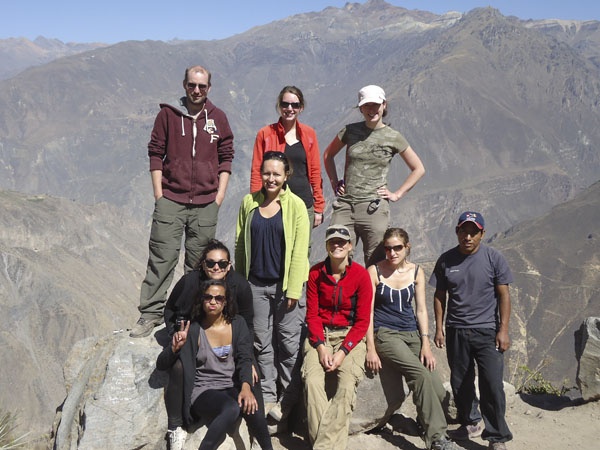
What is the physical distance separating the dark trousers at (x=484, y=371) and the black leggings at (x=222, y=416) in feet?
8.32

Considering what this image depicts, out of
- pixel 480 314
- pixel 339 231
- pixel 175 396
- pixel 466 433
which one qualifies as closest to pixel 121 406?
pixel 175 396

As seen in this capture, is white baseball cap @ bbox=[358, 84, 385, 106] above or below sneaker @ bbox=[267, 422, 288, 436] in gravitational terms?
above

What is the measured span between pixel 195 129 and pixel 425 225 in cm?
18703

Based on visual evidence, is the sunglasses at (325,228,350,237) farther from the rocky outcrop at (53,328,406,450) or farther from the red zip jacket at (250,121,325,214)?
the rocky outcrop at (53,328,406,450)

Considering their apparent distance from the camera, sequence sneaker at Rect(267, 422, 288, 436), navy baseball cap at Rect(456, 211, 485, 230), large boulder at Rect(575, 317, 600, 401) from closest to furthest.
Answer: navy baseball cap at Rect(456, 211, 485, 230), sneaker at Rect(267, 422, 288, 436), large boulder at Rect(575, 317, 600, 401)

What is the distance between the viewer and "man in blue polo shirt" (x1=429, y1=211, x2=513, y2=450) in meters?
6.84

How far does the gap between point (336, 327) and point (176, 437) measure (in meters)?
2.11

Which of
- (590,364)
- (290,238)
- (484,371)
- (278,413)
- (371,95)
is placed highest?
(371,95)

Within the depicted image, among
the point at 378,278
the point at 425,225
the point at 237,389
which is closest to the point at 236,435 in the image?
the point at 237,389

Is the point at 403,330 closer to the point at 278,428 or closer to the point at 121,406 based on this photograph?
the point at 278,428

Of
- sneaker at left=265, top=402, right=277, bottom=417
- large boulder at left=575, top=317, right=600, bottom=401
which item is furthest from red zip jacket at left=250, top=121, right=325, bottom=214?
large boulder at left=575, top=317, right=600, bottom=401

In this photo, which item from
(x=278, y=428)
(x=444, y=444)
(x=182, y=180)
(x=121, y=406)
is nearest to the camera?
(x=444, y=444)

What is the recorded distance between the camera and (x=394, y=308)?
7.06m

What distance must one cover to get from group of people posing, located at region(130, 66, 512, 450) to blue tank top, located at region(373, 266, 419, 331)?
0.6 inches
